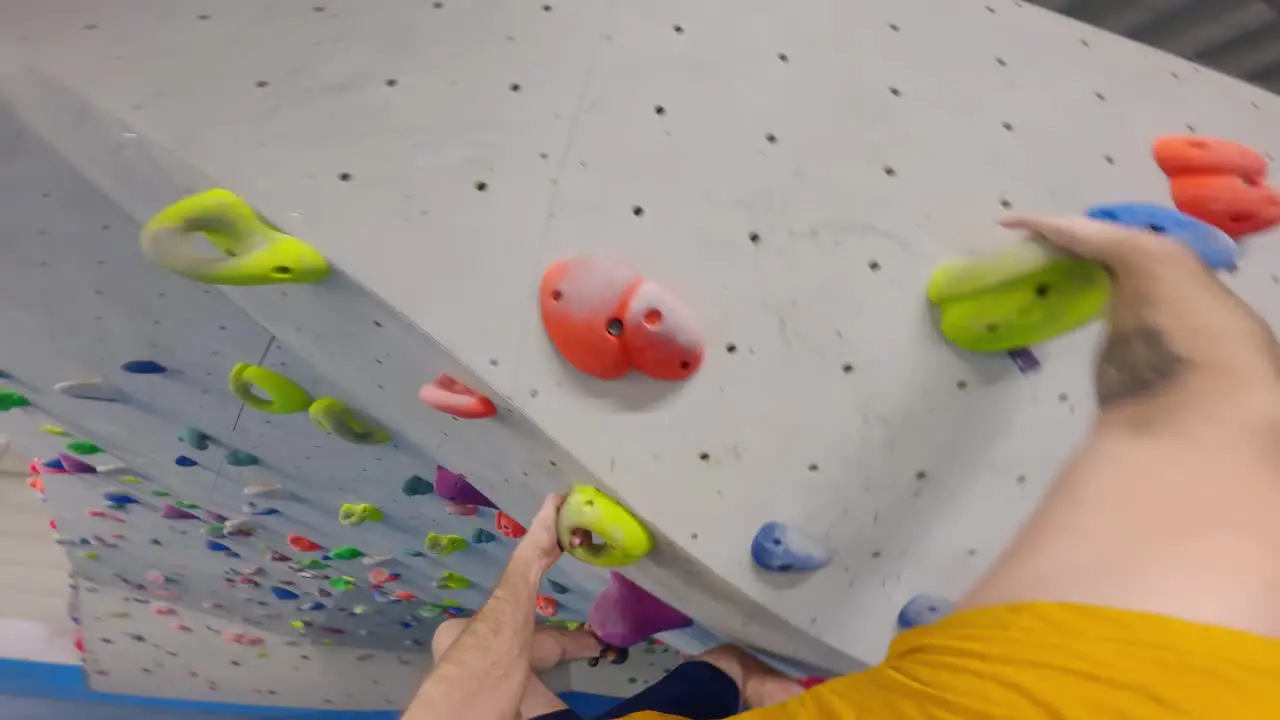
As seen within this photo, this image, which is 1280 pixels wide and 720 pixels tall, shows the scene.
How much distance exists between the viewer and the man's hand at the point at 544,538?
87 centimetres

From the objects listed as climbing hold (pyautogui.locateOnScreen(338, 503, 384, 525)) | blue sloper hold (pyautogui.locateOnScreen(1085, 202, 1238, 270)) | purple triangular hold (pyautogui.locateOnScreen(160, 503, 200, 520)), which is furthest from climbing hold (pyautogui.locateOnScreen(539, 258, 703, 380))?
purple triangular hold (pyautogui.locateOnScreen(160, 503, 200, 520))

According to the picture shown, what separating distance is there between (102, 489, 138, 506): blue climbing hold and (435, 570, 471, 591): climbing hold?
2.51 feet

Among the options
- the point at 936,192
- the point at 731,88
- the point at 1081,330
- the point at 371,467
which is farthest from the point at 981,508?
the point at 371,467

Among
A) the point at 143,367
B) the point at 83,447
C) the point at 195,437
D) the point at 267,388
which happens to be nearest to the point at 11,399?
the point at 83,447

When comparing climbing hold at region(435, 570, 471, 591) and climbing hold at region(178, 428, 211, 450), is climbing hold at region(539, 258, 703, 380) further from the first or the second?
climbing hold at region(435, 570, 471, 591)

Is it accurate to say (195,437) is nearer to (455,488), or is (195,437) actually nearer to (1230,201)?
(455,488)

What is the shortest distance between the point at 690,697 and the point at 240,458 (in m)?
0.88

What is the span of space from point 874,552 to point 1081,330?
330 mm

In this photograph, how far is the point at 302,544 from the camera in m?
1.85

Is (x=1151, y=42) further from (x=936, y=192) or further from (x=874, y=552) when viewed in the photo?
(x=874, y=552)

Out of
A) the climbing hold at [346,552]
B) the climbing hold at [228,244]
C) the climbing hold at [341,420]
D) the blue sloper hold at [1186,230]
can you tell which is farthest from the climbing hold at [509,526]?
the blue sloper hold at [1186,230]

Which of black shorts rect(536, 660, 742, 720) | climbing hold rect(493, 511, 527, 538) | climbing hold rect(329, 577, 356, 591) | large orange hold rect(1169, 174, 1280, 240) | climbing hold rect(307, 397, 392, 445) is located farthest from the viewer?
climbing hold rect(329, 577, 356, 591)

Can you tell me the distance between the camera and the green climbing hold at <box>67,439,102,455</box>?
1653 millimetres

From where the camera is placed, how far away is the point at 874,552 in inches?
35.3
